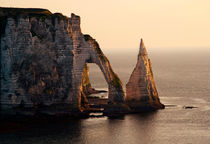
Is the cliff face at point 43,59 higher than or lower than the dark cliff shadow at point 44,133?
higher

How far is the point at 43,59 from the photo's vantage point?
124000mm

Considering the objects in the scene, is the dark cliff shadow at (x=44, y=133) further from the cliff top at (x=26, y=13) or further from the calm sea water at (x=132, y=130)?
the cliff top at (x=26, y=13)

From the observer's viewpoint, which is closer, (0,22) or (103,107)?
(0,22)

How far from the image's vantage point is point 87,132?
109750 mm

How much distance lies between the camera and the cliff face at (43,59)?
12131cm

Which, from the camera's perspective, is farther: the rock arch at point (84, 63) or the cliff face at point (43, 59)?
the rock arch at point (84, 63)

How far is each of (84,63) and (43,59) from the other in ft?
34.4

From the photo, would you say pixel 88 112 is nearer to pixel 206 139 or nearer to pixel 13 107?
pixel 13 107

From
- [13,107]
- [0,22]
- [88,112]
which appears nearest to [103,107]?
[88,112]

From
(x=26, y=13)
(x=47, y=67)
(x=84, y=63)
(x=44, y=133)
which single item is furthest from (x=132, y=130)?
(x=26, y=13)

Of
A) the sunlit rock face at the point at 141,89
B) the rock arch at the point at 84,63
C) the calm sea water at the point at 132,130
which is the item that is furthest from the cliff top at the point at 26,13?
the calm sea water at the point at 132,130

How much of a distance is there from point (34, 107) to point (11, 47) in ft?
46.2

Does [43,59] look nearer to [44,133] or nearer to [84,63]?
[84,63]

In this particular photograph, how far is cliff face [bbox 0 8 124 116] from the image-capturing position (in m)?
121
